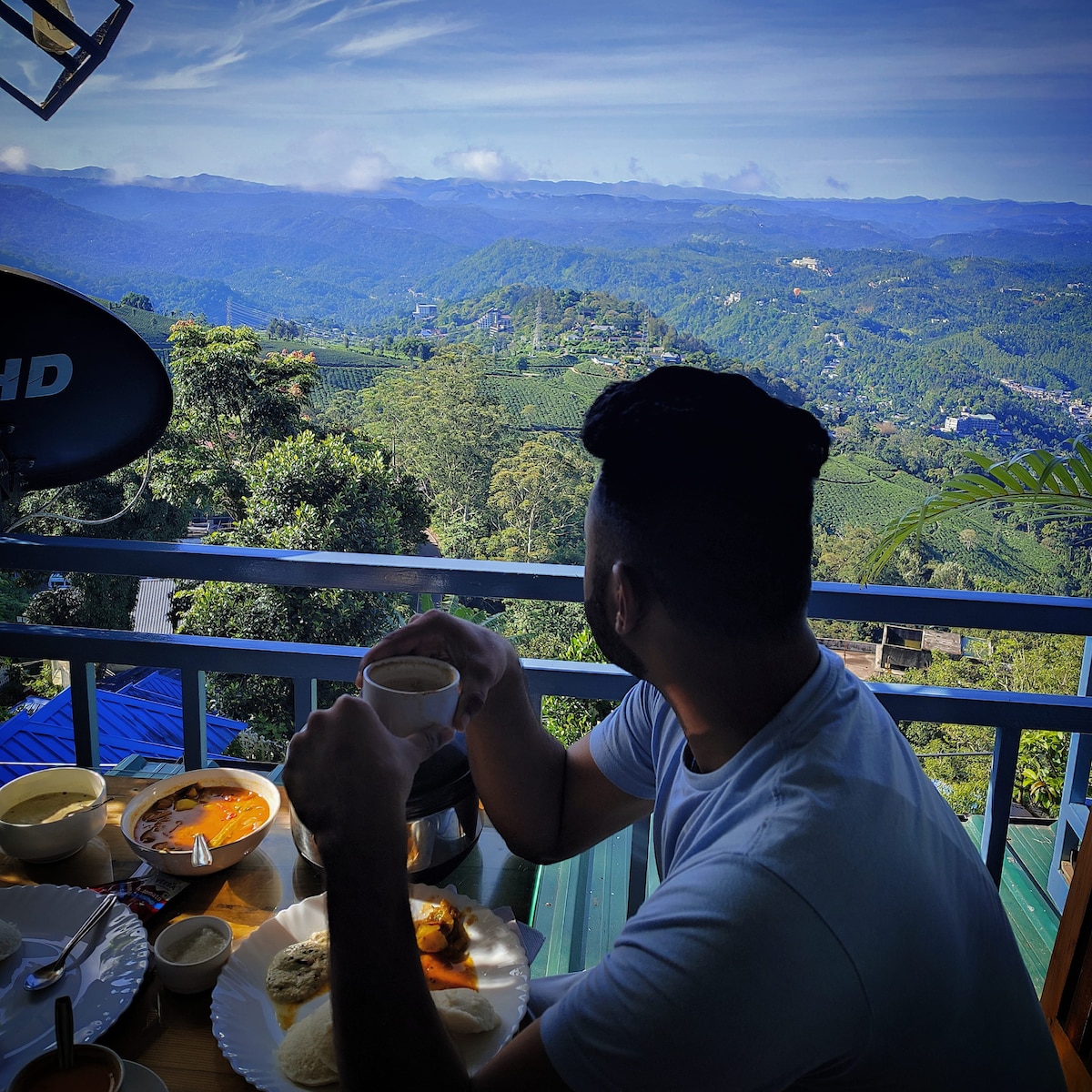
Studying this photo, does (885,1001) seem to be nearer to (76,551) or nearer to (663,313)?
(76,551)

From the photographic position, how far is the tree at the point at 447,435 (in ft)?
69.3

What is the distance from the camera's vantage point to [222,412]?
62.3ft

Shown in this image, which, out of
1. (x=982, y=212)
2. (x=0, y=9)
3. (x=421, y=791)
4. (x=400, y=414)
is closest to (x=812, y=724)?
(x=421, y=791)

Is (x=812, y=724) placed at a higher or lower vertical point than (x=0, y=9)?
lower

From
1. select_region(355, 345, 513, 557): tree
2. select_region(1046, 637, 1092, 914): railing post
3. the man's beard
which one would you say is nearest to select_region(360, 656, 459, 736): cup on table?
the man's beard

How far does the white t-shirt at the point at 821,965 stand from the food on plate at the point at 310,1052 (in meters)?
0.18

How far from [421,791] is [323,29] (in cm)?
4156

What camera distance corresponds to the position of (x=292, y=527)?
15.7 meters

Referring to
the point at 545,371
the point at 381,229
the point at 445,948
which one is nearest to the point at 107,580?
the point at 545,371

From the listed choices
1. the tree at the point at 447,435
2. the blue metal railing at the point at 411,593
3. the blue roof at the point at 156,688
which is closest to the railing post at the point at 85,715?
the blue metal railing at the point at 411,593

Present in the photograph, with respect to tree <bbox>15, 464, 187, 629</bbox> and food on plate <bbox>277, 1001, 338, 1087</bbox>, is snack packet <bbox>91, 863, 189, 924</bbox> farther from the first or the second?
tree <bbox>15, 464, 187, 629</bbox>

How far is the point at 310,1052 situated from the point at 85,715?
3.32ft

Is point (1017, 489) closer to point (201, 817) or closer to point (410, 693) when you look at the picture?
point (410, 693)

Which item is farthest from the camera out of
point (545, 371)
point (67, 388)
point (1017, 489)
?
point (545, 371)
